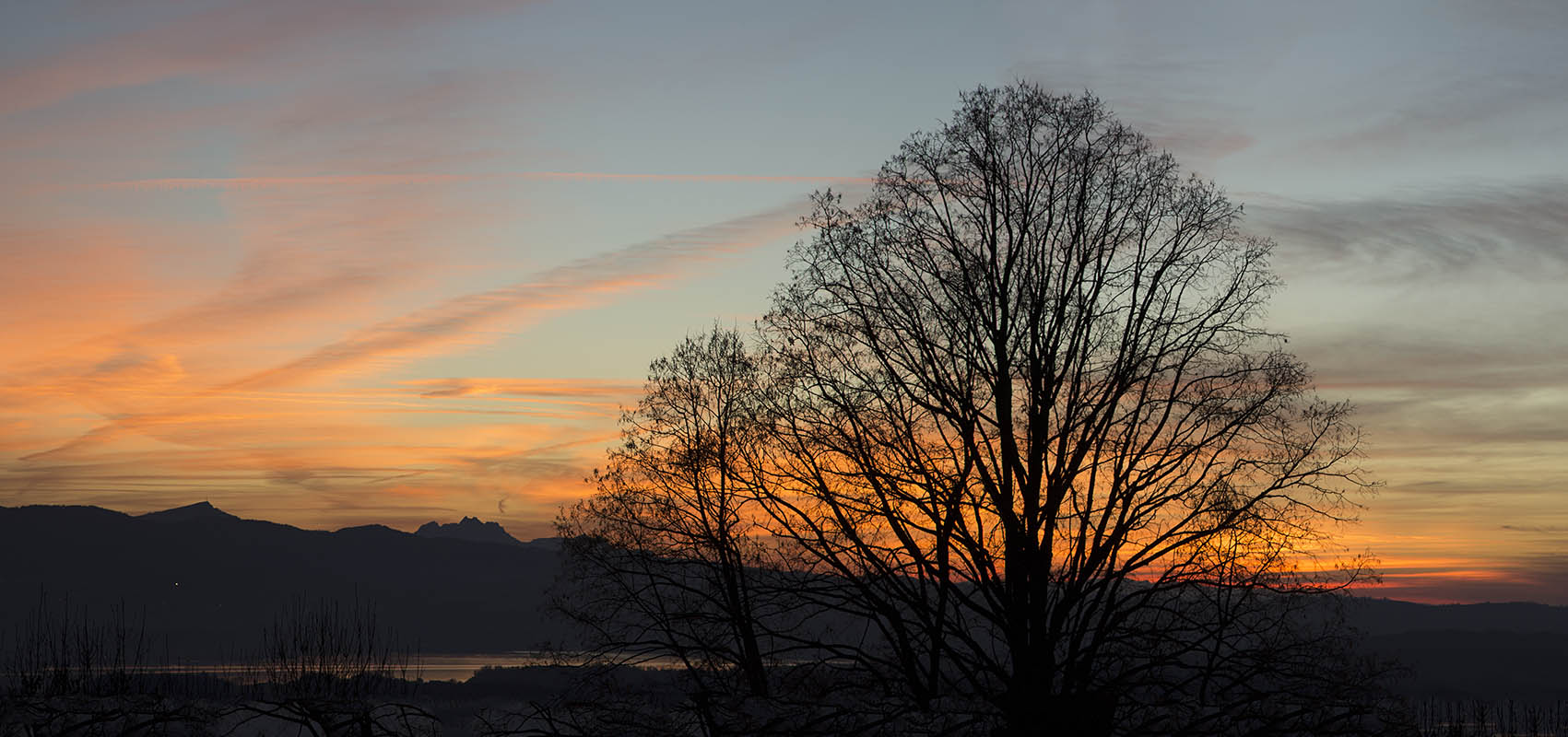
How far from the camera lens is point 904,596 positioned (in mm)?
24844

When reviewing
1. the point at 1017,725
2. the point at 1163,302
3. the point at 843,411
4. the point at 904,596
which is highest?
the point at 1163,302

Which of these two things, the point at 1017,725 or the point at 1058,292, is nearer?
the point at 1017,725

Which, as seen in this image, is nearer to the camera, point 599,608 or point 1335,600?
point 1335,600

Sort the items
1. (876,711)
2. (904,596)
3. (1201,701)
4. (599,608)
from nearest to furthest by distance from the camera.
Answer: (876,711), (1201,701), (904,596), (599,608)

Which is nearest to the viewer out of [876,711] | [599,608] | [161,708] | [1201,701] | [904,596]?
[161,708]

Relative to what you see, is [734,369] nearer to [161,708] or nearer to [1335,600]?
[1335,600]

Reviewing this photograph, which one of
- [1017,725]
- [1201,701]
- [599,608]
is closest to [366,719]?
[1017,725]

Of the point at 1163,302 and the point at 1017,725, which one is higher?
the point at 1163,302

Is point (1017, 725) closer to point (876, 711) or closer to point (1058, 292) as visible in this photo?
point (876, 711)

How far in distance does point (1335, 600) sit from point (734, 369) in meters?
24.3

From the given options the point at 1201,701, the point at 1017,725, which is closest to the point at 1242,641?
the point at 1201,701

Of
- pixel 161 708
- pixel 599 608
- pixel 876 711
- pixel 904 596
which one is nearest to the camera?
Answer: pixel 161 708

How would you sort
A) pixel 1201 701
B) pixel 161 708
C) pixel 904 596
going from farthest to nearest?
pixel 904 596, pixel 1201 701, pixel 161 708

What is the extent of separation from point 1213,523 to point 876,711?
319 inches
